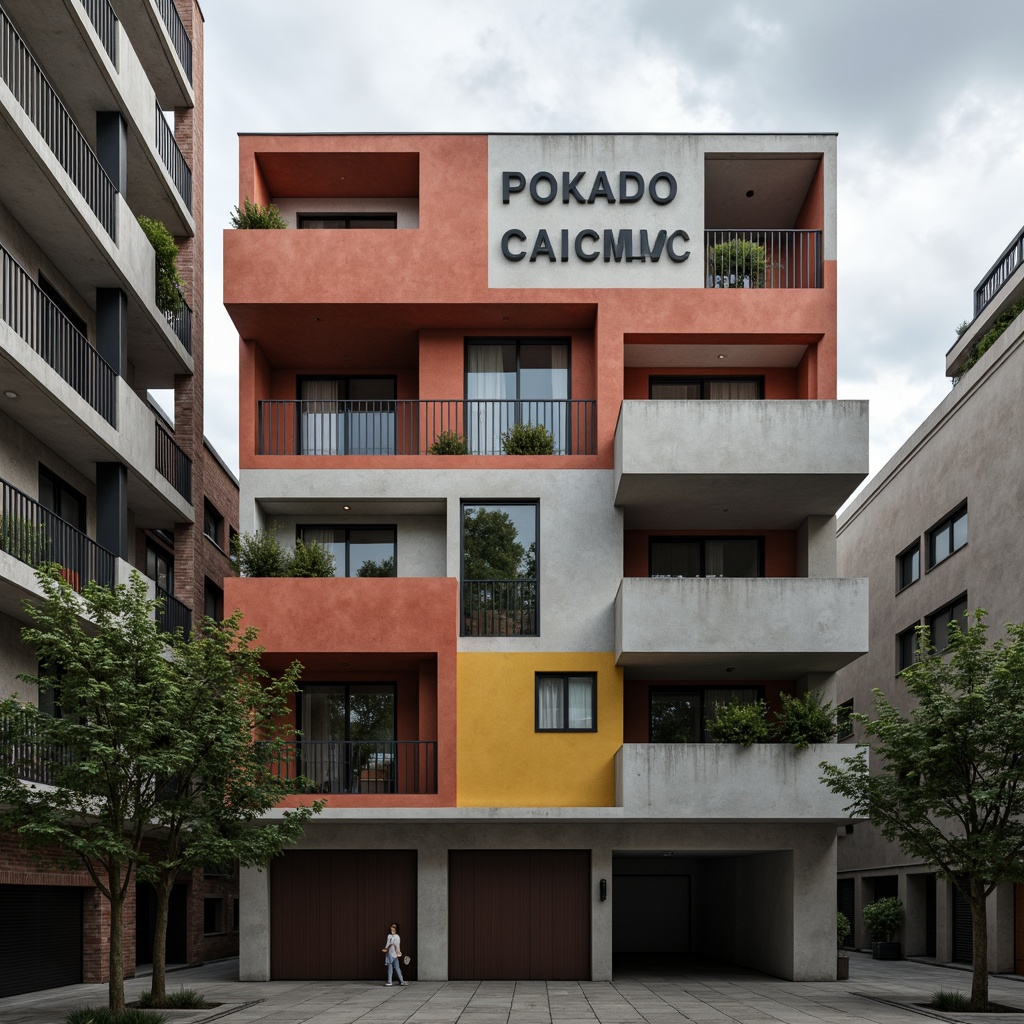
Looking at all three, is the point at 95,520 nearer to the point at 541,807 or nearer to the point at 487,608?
the point at 487,608

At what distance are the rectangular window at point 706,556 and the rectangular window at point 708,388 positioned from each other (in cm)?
353

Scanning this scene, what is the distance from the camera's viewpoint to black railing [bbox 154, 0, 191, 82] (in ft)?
101

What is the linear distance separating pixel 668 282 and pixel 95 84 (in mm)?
13178

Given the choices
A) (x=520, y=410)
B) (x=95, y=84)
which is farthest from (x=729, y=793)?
(x=95, y=84)

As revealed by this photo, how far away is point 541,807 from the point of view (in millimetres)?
25828

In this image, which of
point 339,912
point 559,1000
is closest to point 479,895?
point 339,912

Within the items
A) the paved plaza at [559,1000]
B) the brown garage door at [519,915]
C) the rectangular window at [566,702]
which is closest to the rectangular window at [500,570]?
the rectangular window at [566,702]

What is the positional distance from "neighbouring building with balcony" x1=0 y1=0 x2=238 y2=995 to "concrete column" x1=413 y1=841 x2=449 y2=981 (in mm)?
7296

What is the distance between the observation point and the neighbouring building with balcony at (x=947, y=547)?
3006 centimetres

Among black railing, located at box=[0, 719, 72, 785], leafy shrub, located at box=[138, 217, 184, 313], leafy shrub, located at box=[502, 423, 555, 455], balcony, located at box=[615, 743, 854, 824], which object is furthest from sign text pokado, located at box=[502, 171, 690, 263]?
black railing, located at box=[0, 719, 72, 785]

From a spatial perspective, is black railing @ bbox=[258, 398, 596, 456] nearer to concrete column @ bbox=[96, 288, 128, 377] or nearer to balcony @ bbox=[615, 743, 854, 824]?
concrete column @ bbox=[96, 288, 128, 377]

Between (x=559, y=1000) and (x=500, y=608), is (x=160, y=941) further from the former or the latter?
(x=500, y=608)

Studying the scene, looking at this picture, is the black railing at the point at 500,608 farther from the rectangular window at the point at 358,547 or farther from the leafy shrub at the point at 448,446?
the leafy shrub at the point at 448,446

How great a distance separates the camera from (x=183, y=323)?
31.7 m
